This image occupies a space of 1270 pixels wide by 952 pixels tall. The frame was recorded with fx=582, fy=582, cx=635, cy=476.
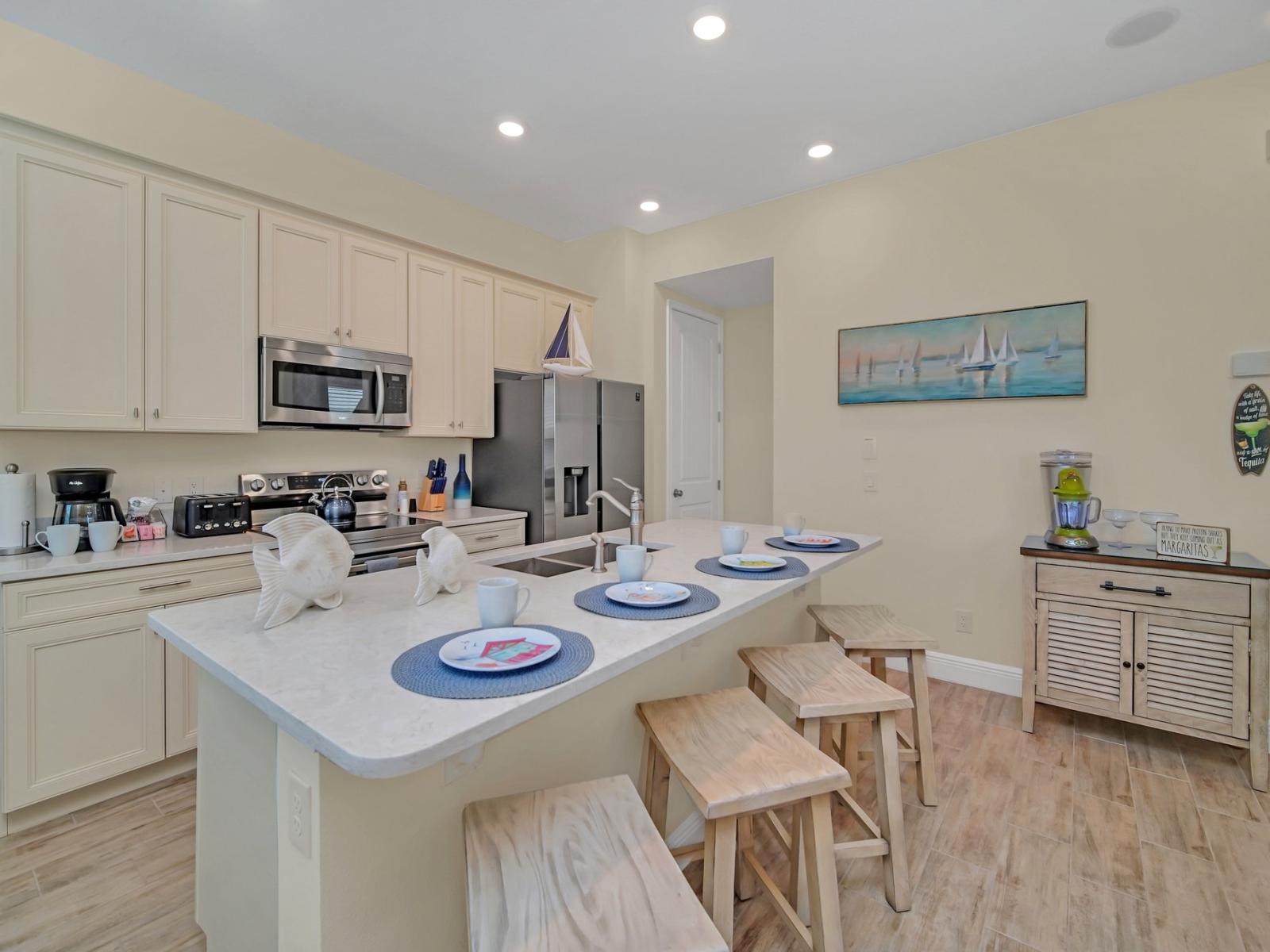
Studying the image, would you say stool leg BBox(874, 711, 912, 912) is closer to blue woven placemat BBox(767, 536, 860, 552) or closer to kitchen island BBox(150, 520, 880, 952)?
kitchen island BBox(150, 520, 880, 952)

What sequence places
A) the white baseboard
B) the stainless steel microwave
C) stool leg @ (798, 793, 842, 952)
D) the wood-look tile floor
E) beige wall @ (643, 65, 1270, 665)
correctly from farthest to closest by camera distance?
the white baseboard
the stainless steel microwave
beige wall @ (643, 65, 1270, 665)
the wood-look tile floor
stool leg @ (798, 793, 842, 952)

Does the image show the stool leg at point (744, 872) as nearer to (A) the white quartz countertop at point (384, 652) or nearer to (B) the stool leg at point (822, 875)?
(B) the stool leg at point (822, 875)

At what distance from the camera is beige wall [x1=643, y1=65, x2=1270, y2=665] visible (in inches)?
97.1

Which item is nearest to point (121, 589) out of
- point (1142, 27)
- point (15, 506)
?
point (15, 506)

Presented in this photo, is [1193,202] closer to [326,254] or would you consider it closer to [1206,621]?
[1206,621]

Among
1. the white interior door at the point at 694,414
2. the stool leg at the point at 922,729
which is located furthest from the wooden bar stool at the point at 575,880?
the white interior door at the point at 694,414

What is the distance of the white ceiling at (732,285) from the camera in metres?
3.95

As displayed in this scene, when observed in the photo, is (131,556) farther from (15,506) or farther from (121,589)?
(15,506)

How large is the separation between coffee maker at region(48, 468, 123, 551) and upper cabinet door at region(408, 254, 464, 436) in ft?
4.37

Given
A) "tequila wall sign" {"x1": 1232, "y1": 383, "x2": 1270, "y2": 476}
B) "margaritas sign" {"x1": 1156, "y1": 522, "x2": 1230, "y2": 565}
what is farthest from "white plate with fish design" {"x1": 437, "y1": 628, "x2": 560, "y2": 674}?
"tequila wall sign" {"x1": 1232, "y1": 383, "x2": 1270, "y2": 476}

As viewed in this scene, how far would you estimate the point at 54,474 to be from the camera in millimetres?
2191

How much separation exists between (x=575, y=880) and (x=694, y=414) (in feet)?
13.0

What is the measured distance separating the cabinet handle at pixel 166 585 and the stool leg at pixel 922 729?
8.74 feet

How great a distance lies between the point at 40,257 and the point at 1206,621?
4.55 metres
